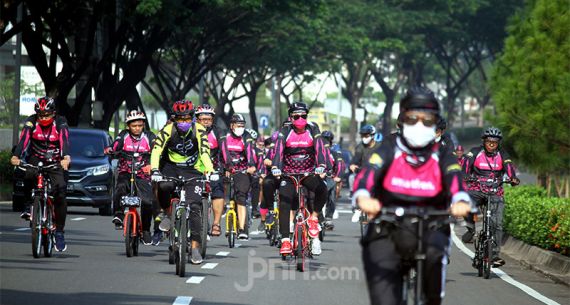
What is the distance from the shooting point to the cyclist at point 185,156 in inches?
591

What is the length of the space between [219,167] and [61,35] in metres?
15.5

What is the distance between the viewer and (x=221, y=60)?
51.4m

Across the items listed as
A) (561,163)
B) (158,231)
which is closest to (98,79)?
(561,163)

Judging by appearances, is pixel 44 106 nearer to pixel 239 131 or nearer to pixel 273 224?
pixel 239 131

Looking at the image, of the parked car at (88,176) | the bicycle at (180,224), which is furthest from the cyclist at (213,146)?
the parked car at (88,176)

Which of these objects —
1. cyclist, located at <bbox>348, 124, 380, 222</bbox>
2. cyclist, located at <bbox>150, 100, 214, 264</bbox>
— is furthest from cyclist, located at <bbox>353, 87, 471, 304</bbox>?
cyclist, located at <bbox>348, 124, 380, 222</bbox>

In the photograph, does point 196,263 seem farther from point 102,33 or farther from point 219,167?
point 102,33

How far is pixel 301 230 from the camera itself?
1579 cm

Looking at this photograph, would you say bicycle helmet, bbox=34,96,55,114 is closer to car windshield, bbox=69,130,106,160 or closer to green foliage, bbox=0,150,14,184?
car windshield, bbox=69,130,106,160

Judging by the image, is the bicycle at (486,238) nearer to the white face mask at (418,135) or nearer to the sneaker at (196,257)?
the sneaker at (196,257)

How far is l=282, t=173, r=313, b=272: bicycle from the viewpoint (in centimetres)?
1562

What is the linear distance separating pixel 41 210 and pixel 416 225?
844 centimetres

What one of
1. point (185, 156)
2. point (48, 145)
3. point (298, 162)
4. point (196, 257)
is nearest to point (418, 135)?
point (185, 156)

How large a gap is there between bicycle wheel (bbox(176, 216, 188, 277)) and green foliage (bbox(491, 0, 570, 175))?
740cm
